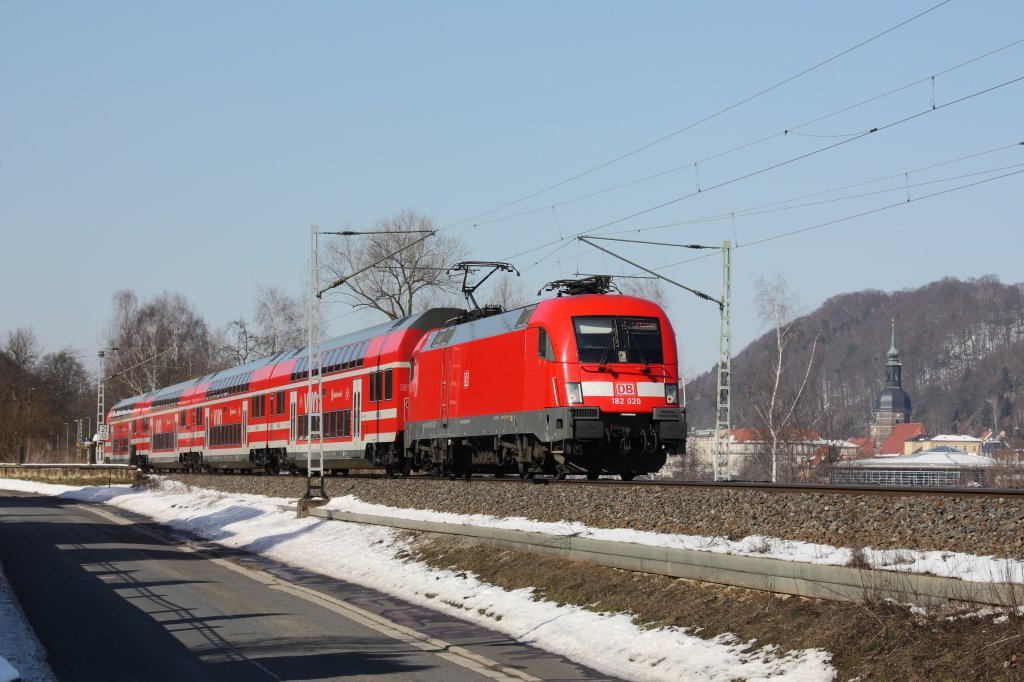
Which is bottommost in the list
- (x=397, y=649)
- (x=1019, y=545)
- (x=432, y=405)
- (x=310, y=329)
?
(x=397, y=649)

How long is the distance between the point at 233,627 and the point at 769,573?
623cm

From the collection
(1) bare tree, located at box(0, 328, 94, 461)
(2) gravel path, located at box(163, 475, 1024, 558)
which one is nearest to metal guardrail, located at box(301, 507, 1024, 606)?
(2) gravel path, located at box(163, 475, 1024, 558)

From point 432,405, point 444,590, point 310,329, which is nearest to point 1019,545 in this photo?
point 444,590

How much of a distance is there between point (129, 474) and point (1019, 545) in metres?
57.3

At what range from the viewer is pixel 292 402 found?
138ft

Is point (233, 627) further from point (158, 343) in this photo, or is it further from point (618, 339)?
point (158, 343)

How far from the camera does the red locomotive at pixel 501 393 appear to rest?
23.5 m

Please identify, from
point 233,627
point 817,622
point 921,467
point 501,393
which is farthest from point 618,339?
point 921,467

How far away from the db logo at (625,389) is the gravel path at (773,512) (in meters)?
2.75

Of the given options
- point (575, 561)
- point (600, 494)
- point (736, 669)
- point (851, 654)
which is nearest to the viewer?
point (851, 654)

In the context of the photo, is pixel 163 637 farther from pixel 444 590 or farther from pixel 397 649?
pixel 444 590

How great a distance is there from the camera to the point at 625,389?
77.6 ft

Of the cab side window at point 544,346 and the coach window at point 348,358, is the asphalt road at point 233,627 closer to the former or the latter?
the cab side window at point 544,346

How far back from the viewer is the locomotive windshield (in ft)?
77.6
